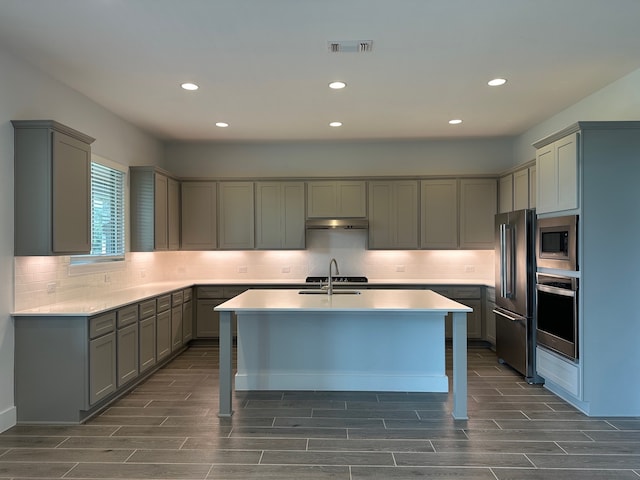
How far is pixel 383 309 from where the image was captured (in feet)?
10.6

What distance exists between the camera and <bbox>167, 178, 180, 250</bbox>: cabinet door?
5.74 metres

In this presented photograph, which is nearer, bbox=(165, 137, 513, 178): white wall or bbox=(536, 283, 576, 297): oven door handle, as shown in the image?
bbox=(536, 283, 576, 297): oven door handle

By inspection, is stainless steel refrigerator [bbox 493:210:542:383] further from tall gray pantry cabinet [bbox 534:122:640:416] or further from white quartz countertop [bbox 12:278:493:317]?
white quartz countertop [bbox 12:278:493:317]

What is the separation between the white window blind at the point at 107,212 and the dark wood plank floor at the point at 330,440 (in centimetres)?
173

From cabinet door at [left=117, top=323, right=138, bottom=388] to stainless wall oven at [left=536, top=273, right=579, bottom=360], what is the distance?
3.96 meters

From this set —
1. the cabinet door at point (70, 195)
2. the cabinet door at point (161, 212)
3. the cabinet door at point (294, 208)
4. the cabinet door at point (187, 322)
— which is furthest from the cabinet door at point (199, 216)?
the cabinet door at point (70, 195)

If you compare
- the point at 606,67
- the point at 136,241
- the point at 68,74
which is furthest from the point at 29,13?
the point at 606,67

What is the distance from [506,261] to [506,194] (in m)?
1.51

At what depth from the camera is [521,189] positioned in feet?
17.0

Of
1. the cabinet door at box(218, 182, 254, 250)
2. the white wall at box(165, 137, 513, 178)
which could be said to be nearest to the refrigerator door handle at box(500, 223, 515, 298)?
the white wall at box(165, 137, 513, 178)

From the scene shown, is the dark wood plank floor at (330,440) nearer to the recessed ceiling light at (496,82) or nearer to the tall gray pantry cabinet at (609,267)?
the tall gray pantry cabinet at (609,267)

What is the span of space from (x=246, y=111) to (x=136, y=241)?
2.17m

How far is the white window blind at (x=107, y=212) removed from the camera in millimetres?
4473

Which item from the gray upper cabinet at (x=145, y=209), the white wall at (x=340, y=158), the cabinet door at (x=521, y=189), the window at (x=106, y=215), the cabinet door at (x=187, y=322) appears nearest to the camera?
the window at (x=106, y=215)
